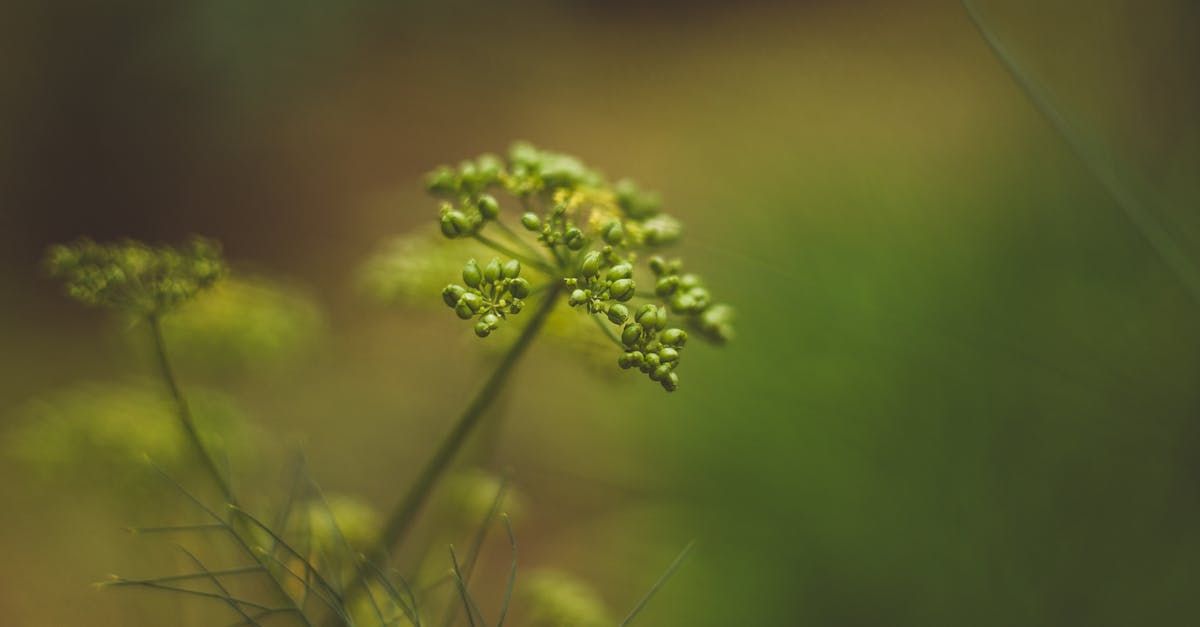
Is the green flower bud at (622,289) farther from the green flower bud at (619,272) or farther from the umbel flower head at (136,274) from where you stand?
the umbel flower head at (136,274)

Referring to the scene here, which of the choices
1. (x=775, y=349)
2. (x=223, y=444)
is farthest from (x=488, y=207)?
(x=775, y=349)

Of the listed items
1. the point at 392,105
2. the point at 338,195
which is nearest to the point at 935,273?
the point at 338,195

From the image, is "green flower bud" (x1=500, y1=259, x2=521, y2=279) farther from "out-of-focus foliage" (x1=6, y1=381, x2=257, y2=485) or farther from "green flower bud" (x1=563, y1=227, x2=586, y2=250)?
"out-of-focus foliage" (x1=6, y1=381, x2=257, y2=485)

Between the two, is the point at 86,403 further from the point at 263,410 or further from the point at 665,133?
the point at 665,133

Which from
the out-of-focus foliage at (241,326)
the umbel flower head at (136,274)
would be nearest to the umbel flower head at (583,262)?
the umbel flower head at (136,274)

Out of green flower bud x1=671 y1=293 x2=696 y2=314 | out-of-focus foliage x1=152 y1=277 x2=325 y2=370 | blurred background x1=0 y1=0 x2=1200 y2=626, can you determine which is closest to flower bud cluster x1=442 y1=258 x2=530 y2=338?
green flower bud x1=671 y1=293 x2=696 y2=314

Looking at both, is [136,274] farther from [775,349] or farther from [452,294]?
[775,349]

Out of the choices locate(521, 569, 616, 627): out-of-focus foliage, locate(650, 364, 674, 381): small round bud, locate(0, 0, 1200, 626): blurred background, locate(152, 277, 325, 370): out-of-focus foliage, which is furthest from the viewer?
locate(0, 0, 1200, 626): blurred background
